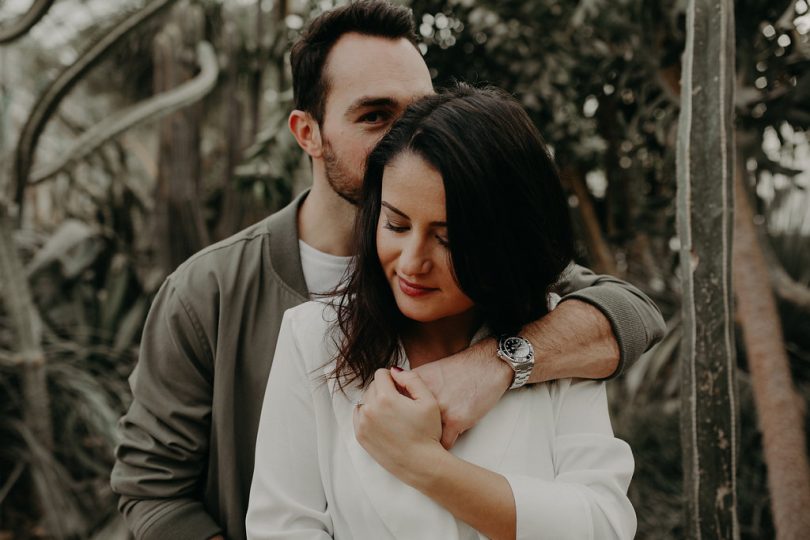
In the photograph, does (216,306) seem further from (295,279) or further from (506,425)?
(506,425)

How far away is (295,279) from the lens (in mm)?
1770

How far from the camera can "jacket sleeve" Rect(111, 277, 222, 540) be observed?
165 cm

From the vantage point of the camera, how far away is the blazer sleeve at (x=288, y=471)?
1.21 m

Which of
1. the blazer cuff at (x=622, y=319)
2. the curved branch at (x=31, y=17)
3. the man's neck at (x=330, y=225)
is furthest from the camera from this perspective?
the curved branch at (x=31, y=17)

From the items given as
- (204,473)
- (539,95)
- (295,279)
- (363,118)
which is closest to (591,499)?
(295,279)

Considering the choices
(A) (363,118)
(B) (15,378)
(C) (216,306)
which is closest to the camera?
(C) (216,306)

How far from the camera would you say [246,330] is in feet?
5.63

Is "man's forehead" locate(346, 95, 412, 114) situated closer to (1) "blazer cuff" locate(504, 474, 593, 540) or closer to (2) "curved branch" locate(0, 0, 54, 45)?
(1) "blazer cuff" locate(504, 474, 593, 540)

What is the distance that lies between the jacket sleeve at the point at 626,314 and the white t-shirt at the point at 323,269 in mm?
570

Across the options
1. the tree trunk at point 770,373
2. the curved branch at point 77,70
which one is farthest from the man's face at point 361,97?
the tree trunk at point 770,373

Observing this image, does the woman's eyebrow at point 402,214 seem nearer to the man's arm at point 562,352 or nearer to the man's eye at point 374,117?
the man's arm at point 562,352

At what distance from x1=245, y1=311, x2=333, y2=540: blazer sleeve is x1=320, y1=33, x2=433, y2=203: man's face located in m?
0.70

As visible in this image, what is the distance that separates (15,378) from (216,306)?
2599 mm

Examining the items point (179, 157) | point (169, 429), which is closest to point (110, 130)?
point (179, 157)
